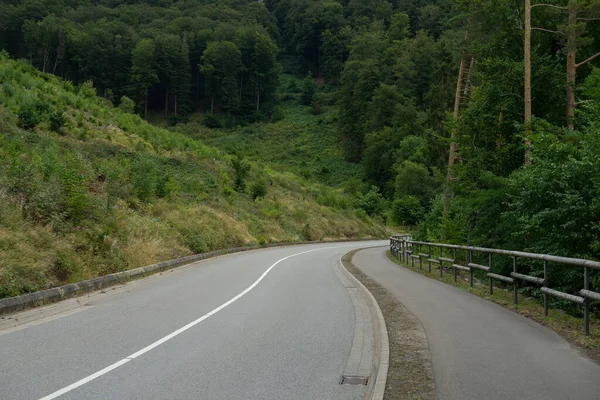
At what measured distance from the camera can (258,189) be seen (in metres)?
45.6

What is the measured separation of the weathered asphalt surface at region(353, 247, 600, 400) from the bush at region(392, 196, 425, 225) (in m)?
49.2

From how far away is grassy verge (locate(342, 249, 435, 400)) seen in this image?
5.36m

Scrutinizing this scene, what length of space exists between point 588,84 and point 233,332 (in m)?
13.6

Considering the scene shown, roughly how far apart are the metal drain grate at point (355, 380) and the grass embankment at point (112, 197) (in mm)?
7568

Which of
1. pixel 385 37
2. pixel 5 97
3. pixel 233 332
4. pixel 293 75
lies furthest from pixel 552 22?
pixel 293 75

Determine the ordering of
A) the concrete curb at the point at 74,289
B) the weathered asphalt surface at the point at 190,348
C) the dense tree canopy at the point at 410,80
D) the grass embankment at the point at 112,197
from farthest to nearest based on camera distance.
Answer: the dense tree canopy at the point at 410,80, the grass embankment at the point at 112,197, the concrete curb at the point at 74,289, the weathered asphalt surface at the point at 190,348

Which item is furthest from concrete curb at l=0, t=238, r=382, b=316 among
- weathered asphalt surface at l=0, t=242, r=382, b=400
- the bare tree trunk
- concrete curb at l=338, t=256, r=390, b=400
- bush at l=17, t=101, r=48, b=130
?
bush at l=17, t=101, r=48, b=130

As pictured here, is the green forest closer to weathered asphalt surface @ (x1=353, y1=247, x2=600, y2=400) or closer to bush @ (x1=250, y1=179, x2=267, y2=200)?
bush @ (x1=250, y1=179, x2=267, y2=200)

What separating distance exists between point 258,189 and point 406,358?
39.3 metres

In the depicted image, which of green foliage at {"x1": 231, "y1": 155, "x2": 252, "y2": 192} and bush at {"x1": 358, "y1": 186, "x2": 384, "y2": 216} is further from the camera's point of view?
bush at {"x1": 358, "y1": 186, "x2": 384, "y2": 216}

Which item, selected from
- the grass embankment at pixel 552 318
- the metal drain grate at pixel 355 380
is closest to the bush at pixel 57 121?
the grass embankment at pixel 552 318

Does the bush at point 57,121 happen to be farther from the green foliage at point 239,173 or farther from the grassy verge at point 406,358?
the grassy verge at point 406,358

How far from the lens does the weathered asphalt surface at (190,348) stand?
549cm

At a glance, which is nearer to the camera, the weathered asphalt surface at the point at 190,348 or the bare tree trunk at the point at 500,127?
the weathered asphalt surface at the point at 190,348
